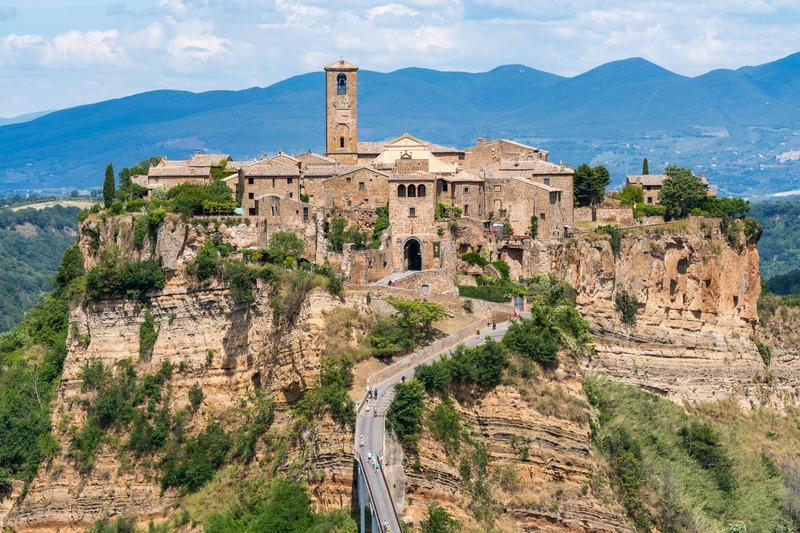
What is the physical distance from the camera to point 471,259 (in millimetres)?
63625

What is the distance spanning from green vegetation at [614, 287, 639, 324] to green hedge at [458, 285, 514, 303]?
781 cm

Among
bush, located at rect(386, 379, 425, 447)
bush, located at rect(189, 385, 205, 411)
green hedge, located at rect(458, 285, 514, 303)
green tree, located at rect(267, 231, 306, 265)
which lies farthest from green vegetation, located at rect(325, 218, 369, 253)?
bush, located at rect(386, 379, 425, 447)

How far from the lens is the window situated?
74125mm

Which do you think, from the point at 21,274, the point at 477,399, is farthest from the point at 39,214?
the point at 477,399

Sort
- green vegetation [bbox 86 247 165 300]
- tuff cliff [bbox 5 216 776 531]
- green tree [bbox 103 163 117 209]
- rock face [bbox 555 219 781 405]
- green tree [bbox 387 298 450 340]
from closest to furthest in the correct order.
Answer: tuff cliff [bbox 5 216 776 531], green tree [bbox 387 298 450 340], green vegetation [bbox 86 247 165 300], rock face [bbox 555 219 781 405], green tree [bbox 103 163 117 209]

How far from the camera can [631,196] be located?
72.7 m

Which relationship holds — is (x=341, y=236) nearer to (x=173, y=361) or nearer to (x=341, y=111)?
(x=173, y=361)

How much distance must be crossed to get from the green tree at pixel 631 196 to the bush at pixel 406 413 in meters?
27.8

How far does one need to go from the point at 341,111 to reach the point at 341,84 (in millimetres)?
1567

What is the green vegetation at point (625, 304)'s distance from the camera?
66.1m

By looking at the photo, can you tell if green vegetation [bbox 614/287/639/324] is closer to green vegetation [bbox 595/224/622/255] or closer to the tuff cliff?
the tuff cliff

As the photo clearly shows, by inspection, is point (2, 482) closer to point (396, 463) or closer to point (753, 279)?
point (396, 463)

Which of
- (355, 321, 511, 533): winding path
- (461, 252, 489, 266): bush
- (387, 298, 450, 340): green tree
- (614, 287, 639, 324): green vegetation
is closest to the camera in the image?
(355, 321, 511, 533): winding path

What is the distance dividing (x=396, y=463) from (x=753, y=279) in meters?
30.1
